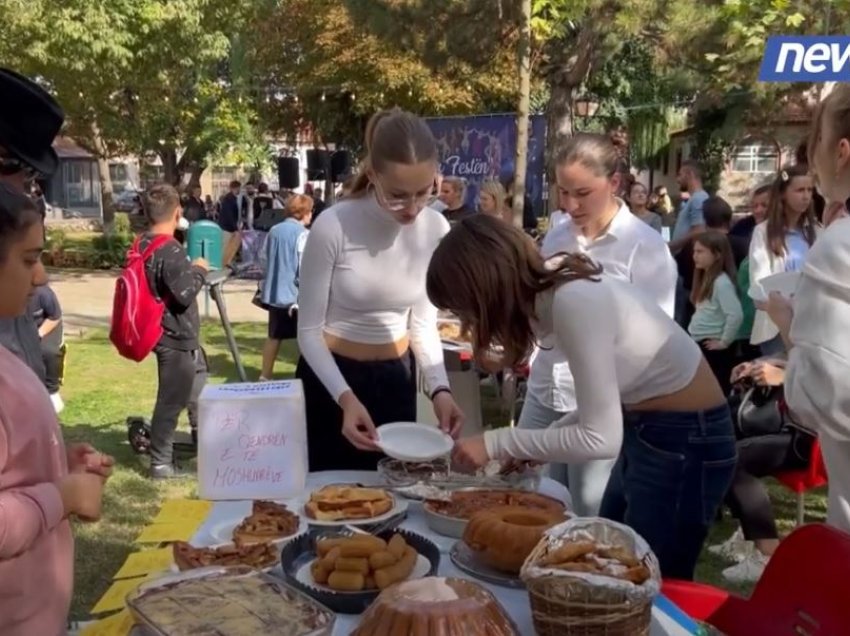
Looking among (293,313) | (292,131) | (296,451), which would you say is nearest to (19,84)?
(296,451)

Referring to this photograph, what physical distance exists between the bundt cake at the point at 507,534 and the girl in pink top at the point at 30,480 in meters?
0.68

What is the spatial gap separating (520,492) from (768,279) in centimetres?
72

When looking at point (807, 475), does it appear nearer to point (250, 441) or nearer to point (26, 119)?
point (250, 441)

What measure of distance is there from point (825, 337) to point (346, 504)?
1006 millimetres

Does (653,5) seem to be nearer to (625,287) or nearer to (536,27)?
(536,27)

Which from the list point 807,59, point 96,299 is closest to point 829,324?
point 807,59

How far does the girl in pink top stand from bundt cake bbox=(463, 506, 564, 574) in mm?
679

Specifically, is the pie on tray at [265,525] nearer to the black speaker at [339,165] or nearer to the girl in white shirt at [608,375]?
the girl in white shirt at [608,375]

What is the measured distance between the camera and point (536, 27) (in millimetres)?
7723

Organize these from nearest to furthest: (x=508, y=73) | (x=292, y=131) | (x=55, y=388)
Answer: (x=55, y=388)
(x=508, y=73)
(x=292, y=131)

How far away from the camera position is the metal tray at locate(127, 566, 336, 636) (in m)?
1.35

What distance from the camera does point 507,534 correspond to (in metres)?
1.67

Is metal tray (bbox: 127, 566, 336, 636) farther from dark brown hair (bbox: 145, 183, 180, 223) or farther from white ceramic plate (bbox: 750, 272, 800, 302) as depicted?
dark brown hair (bbox: 145, 183, 180, 223)

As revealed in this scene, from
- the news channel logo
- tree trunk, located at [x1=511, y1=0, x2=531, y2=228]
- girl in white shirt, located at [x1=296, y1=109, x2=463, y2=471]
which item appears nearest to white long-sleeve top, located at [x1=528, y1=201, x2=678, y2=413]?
girl in white shirt, located at [x1=296, y1=109, x2=463, y2=471]
